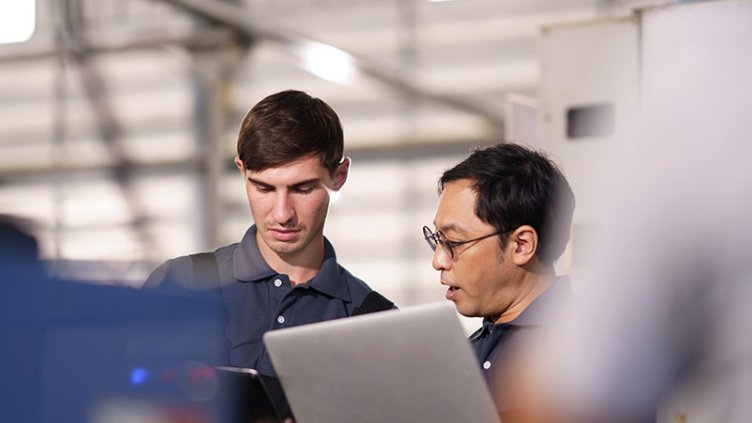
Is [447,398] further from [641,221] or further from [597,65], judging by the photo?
[597,65]

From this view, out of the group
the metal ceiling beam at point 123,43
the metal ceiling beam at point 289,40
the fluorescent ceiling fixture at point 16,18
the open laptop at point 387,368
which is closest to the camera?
the open laptop at point 387,368

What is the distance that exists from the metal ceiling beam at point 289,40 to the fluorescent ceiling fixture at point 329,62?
29 mm

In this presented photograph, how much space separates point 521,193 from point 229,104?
471 cm

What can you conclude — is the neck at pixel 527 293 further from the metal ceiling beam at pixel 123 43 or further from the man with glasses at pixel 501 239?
the metal ceiling beam at pixel 123 43

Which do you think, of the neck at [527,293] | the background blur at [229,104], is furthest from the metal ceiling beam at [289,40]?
the neck at [527,293]

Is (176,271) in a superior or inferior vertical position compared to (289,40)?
inferior

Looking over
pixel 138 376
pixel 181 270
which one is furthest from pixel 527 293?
pixel 138 376

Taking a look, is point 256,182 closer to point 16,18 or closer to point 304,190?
point 304,190

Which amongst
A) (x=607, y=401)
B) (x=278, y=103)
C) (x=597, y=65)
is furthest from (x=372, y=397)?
(x=597, y=65)

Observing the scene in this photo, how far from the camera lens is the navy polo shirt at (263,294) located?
218cm

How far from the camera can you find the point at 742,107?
3.71ft

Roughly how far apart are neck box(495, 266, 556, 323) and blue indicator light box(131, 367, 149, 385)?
0.99 metres

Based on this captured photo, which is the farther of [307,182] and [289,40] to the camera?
[289,40]

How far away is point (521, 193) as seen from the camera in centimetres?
197
